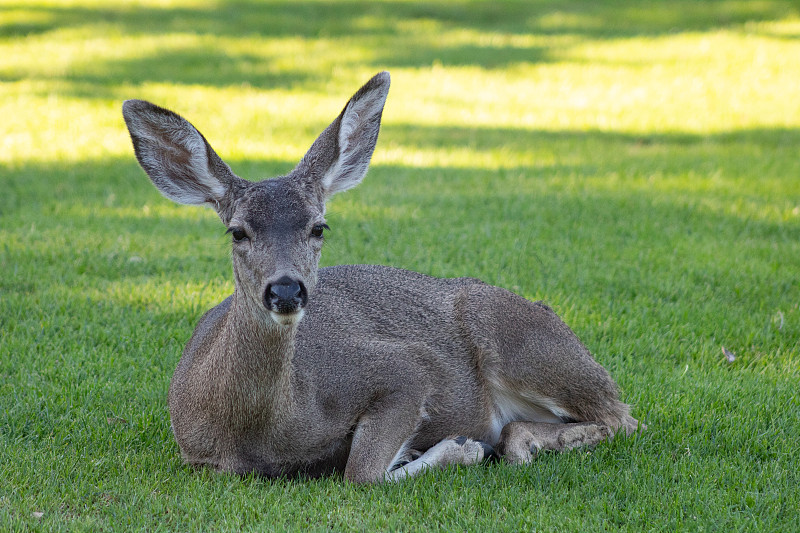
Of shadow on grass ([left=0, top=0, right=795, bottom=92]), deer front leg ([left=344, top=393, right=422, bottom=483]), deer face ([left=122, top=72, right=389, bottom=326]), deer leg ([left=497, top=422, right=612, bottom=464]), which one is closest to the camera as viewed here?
deer face ([left=122, top=72, right=389, bottom=326])

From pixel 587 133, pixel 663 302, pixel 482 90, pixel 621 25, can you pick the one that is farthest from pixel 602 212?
pixel 621 25

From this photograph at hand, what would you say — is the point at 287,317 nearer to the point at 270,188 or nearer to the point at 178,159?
the point at 270,188

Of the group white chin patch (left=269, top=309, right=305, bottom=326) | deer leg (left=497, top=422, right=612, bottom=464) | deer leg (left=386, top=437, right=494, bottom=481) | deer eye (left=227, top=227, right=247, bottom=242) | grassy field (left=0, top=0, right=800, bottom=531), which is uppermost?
deer eye (left=227, top=227, right=247, bottom=242)

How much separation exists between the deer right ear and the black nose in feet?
2.15

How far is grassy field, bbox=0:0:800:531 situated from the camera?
419 cm

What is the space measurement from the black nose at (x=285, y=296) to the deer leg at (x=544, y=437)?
1.55 m

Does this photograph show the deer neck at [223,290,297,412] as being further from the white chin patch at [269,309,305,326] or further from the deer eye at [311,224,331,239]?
the deer eye at [311,224,331,239]

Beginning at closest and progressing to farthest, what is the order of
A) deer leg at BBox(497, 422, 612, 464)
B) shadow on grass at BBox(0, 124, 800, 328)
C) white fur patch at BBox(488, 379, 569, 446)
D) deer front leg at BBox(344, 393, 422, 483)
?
deer front leg at BBox(344, 393, 422, 483), deer leg at BBox(497, 422, 612, 464), white fur patch at BBox(488, 379, 569, 446), shadow on grass at BBox(0, 124, 800, 328)

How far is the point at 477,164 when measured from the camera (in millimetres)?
10531

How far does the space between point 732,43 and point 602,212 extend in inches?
411

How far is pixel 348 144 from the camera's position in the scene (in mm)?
4762

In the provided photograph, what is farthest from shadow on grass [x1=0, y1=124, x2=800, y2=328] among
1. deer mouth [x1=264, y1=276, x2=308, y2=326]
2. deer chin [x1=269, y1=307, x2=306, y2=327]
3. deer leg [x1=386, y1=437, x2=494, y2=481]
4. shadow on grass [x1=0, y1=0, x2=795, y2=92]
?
shadow on grass [x1=0, y1=0, x2=795, y2=92]

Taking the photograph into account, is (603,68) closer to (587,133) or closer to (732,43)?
(732,43)

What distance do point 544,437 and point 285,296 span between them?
1781 mm
